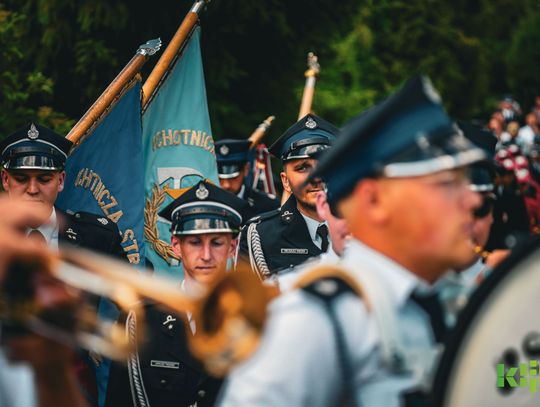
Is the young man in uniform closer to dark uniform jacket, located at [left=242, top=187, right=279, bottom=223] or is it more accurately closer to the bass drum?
the bass drum

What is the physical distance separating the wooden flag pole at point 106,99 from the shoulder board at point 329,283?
4718 millimetres

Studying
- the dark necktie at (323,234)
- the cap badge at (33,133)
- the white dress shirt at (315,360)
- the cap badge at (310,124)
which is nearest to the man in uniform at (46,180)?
the cap badge at (33,133)

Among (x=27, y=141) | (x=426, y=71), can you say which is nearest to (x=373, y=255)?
(x=27, y=141)

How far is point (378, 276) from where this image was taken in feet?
8.79

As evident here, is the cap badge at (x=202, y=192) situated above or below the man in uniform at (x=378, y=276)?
above

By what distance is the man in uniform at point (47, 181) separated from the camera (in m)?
6.27

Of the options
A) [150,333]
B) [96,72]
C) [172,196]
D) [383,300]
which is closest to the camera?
[383,300]

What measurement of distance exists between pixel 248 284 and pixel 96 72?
9.54m

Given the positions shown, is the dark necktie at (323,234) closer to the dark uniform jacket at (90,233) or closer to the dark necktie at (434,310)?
the dark uniform jacket at (90,233)

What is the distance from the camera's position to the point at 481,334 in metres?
2.61

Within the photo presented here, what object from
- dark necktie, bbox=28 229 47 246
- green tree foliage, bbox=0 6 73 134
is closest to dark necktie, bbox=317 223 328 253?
dark necktie, bbox=28 229 47 246

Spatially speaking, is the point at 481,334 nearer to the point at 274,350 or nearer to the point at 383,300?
the point at 383,300

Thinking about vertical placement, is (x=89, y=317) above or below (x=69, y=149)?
below

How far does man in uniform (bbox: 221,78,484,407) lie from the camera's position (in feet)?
8.24
